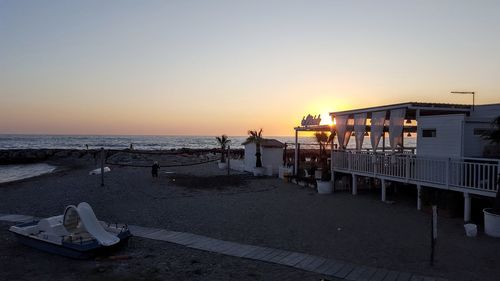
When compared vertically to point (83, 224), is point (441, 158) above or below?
above

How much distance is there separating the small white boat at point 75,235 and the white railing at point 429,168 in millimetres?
8786

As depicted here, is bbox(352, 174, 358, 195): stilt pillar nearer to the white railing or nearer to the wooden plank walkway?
the white railing

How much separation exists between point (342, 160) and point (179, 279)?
36.8 feet

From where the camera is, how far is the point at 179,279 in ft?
23.8

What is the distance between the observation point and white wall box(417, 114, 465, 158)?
12.2 meters

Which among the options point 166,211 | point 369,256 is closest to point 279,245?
point 369,256

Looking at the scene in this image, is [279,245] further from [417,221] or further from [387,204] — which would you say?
[387,204]

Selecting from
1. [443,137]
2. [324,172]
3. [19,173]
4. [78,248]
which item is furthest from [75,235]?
[19,173]

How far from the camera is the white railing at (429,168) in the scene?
10.8 m

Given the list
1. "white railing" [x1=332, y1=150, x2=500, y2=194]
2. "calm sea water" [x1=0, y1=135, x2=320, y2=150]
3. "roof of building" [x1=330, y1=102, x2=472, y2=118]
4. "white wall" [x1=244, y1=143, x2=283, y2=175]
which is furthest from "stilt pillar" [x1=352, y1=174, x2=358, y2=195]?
"calm sea water" [x1=0, y1=135, x2=320, y2=150]

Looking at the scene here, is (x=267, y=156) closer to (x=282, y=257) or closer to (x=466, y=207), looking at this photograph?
(x=466, y=207)

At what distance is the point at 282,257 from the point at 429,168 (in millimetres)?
6670

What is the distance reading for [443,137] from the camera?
41.9 feet

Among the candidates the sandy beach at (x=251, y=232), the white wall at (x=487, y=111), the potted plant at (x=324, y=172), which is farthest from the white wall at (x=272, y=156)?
the white wall at (x=487, y=111)
